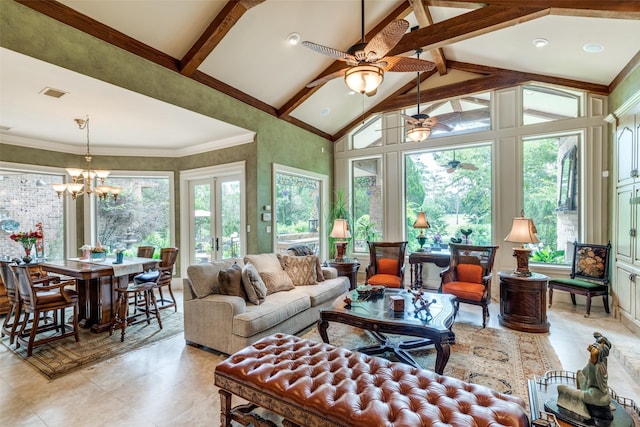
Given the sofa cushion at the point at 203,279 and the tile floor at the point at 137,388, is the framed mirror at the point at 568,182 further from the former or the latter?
the sofa cushion at the point at 203,279

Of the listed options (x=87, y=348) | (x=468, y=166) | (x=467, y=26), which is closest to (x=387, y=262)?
(x=468, y=166)

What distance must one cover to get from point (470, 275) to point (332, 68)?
390cm

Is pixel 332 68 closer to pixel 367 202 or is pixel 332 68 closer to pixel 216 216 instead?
pixel 367 202

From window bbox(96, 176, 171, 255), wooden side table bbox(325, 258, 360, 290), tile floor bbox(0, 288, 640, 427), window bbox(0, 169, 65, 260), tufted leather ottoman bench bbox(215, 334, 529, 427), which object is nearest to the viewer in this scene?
tufted leather ottoman bench bbox(215, 334, 529, 427)

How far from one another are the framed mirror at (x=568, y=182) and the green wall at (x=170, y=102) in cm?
440

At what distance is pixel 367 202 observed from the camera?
6957 mm

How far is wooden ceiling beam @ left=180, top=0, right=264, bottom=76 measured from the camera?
3.23m

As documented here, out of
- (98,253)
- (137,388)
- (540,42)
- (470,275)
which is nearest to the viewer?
(137,388)

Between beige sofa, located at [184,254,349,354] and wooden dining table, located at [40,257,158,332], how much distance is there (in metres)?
0.95

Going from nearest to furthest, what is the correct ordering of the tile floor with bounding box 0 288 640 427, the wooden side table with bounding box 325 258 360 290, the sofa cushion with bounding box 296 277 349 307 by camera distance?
the tile floor with bounding box 0 288 640 427, the sofa cushion with bounding box 296 277 349 307, the wooden side table with bounding box 325 258 360 290

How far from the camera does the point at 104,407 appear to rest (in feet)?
7.77

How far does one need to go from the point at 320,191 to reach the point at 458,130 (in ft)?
10.1

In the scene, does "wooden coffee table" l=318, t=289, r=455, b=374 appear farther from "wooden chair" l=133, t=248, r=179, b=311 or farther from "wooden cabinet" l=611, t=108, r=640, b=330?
"wooden chair" l=133, t=248, r=179, b=311

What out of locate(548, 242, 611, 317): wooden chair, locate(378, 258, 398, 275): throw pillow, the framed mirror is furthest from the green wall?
locate(548, 242, 611, 317): wooden chair
